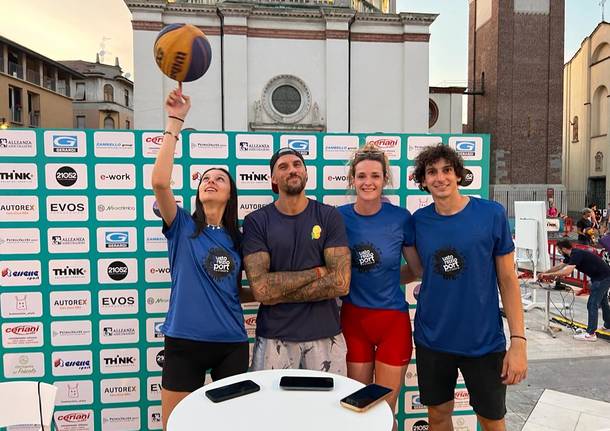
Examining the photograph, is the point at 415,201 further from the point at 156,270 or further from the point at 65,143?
the point at 65,143

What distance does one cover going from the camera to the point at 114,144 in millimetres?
3635

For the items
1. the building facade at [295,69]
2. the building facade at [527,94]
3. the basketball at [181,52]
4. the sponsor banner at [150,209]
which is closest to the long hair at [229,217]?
the basketball at [181,52]

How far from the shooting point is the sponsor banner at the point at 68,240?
3.62 metres

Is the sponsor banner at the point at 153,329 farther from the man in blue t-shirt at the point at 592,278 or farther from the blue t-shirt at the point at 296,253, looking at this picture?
the man in blue t-shirt at the point at 592,278

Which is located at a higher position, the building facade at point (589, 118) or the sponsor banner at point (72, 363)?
the building facade at point (589, 118)

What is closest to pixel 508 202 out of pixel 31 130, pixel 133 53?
pixel 133 53

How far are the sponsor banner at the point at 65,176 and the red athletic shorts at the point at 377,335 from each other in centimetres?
241

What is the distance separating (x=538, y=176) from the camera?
91.7ft

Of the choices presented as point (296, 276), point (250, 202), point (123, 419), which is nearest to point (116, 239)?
point (250, 202)

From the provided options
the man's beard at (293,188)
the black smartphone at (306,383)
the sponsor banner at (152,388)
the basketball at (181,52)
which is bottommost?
the sponsor banner at (152,388)

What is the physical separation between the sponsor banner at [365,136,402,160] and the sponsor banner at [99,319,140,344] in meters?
2.60

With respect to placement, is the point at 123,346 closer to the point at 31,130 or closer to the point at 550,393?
the point at 31,130

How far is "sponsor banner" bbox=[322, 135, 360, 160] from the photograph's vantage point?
3.90 metres

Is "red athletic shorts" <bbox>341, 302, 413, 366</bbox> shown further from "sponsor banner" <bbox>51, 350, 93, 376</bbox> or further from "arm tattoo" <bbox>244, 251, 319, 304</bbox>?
"sponsor banner" <bbox>51, 350, 93, 376</bbox>
